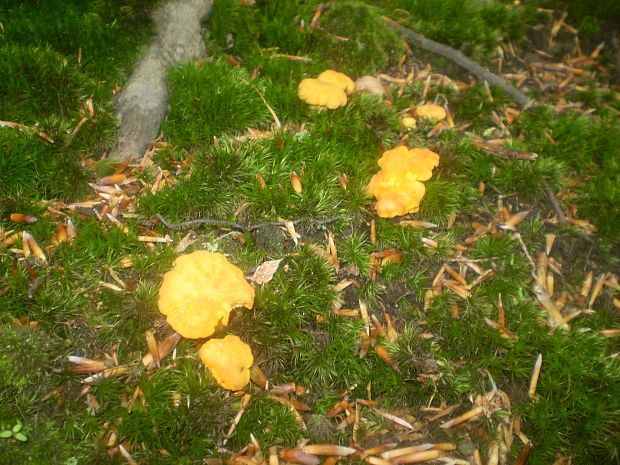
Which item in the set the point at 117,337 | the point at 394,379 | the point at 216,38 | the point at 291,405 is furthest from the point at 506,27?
the point at 117,337

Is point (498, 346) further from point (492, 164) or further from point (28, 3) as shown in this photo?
point (28, 3)

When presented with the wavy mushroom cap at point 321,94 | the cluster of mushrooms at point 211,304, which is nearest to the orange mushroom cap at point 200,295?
the cluster of mushrooms at point 211,304

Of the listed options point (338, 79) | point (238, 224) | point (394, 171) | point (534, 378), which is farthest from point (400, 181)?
point (534, 378)

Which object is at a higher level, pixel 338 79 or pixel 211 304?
pixel 338 79

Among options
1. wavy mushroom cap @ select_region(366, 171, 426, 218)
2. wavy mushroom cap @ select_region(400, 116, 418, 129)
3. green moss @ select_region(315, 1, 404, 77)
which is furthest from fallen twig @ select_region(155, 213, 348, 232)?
green moss @ select_region(315, 1, 404, 77)

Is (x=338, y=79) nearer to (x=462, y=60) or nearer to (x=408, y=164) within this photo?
(x=408, y=164)
